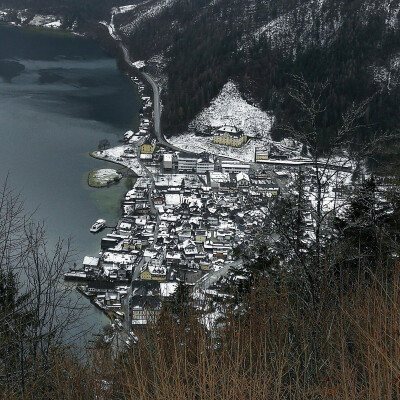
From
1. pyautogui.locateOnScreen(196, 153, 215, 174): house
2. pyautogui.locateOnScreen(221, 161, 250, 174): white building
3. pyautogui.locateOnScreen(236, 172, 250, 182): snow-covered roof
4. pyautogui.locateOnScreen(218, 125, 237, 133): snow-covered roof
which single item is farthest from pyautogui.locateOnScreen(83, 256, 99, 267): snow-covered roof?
pyautogui.locateOnScreen(218, 125, 237, 133): snow-covered roof

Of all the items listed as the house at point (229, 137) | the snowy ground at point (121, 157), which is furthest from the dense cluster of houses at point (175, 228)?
the house at point (229, 137)

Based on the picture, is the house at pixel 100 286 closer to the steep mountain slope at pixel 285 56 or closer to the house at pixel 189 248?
the house at pixel 189 248

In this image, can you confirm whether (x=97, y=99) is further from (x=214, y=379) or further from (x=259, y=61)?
(x=214, y=379)

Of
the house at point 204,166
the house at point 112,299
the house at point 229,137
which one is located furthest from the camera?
the house at point 229,137

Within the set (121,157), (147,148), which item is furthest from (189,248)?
(147,148)

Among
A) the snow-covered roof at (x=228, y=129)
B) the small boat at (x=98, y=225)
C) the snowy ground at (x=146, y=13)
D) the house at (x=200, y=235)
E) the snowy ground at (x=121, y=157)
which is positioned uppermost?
the snowy ground at (x=146, y=13)

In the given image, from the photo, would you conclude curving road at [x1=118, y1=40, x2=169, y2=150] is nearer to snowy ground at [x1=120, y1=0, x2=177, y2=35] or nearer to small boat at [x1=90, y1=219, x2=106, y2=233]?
snowy ground at [x1=120, y1=0, x2=177, y2=35]

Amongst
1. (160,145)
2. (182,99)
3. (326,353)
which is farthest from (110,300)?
(182,99)
